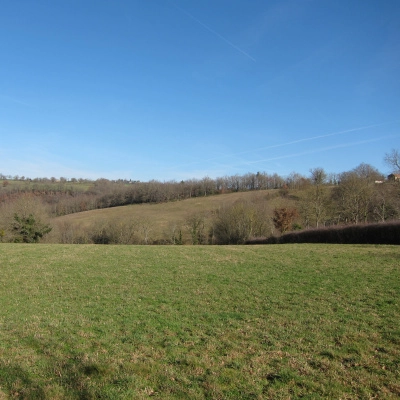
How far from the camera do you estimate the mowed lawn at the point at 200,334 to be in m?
5.26

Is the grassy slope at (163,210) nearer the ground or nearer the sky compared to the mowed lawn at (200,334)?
nearer the sky

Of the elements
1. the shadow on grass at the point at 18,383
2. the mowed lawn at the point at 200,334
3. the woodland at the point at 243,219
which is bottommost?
the shadow on grass at the point at 18,383

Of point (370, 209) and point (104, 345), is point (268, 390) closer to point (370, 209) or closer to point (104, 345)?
point (104, 345)

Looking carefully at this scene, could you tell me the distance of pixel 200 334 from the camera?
25.2 ft

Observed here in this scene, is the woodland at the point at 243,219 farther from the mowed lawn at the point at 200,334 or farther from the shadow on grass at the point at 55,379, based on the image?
the shadow on grass at the point at 55,379

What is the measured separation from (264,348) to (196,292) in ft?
17.8

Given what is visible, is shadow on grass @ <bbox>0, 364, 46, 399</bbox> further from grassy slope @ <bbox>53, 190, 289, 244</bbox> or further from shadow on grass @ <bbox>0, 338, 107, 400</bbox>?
grassy slope @ <bbox>53, 190, 289, 244</bbox>

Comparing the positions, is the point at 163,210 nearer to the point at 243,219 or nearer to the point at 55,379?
the point at 243,219

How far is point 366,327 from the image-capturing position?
796 centimetres

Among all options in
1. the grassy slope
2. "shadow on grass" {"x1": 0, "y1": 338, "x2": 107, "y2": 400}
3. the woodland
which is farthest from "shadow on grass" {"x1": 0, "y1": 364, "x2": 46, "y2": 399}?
the grassy slope

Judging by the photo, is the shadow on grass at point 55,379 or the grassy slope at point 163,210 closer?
the shadow on grass at point 55,379

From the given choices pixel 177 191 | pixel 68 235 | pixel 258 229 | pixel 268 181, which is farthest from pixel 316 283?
pixel 268 181

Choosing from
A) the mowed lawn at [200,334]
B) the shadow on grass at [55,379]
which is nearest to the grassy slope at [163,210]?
the mowed lawn at [200,334]

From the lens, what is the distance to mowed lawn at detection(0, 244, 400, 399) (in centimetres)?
526
